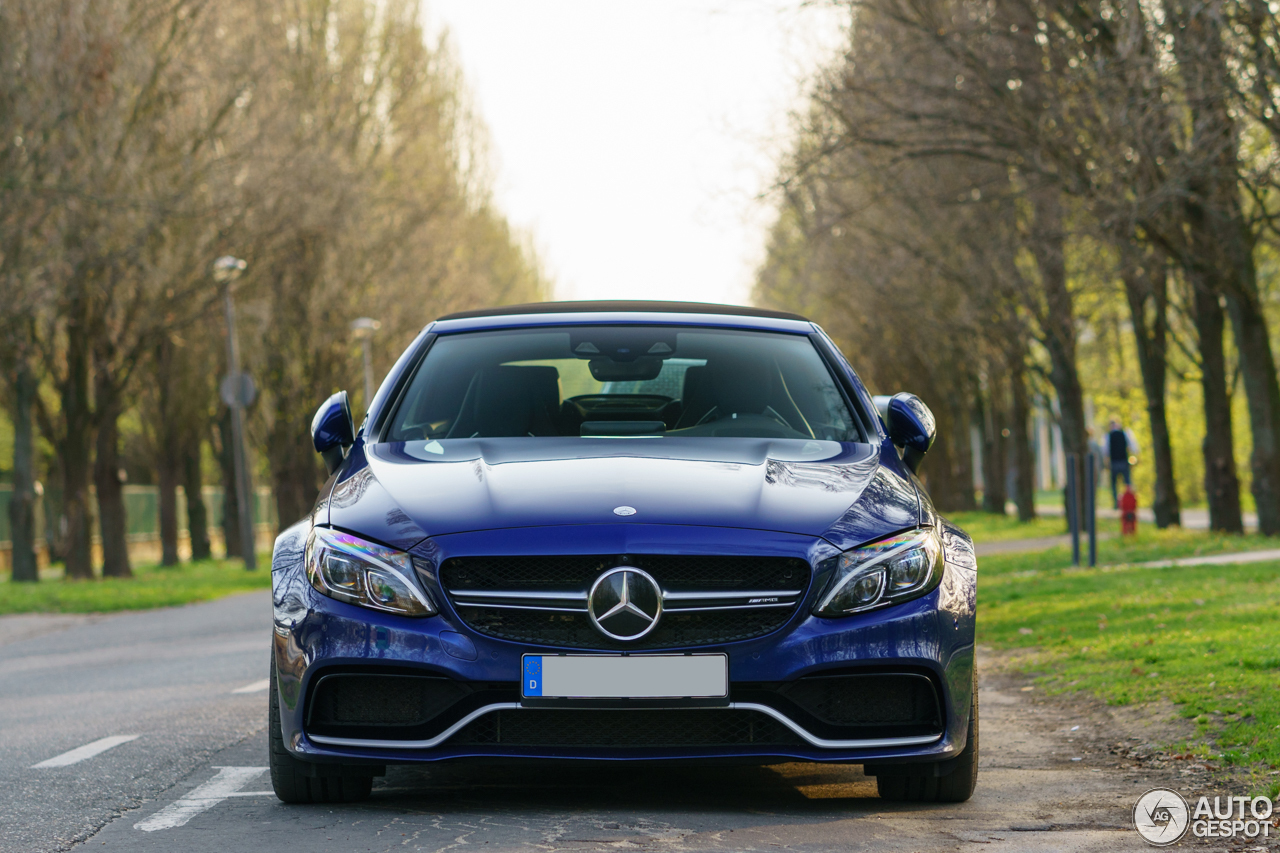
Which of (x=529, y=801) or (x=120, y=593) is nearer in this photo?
(x=529, y=801)

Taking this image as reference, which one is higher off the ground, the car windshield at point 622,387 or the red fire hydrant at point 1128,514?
the car windshield at point 622,387

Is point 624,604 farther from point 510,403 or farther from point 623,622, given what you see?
point 510,403

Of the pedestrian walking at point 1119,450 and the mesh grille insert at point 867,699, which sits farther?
the pedestrian walking at point 1119,450

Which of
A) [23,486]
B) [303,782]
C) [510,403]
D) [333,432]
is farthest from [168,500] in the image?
[303,782]

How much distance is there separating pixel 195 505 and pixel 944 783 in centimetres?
3616

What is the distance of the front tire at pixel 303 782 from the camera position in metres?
5.14

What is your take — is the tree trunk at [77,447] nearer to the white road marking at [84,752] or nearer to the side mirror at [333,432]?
the white road marking at [84,752]

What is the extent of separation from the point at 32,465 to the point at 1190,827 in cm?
2525

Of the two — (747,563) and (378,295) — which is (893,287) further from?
(747,563)

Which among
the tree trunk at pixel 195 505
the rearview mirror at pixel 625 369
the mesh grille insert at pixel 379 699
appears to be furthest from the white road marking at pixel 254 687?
the tree trunk at pixel 195 505

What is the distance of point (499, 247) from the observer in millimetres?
51688

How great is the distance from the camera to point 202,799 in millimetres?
5582

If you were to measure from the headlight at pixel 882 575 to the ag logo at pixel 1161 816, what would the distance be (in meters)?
0.94

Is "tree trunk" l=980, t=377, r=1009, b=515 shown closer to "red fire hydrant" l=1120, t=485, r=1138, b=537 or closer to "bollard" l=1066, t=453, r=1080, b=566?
"red fire hydrant" l=1120, t=485, r=1138, b=537
